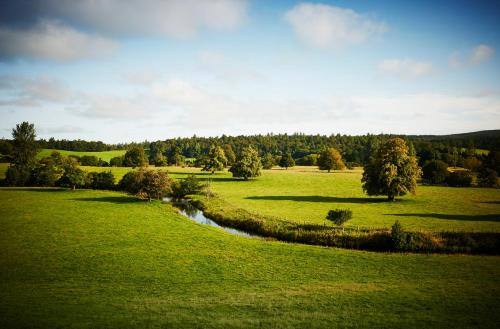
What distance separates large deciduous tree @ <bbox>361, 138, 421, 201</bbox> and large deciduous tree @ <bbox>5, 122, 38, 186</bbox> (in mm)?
85382

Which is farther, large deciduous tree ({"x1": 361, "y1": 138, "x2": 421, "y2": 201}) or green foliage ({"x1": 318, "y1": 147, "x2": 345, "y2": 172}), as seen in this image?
green foliage ({"x1": 318, "y1": 147, "x2": 345, "y2": 172})

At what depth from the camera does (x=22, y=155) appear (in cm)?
9081

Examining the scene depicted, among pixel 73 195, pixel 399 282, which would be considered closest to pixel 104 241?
pixel 399 282

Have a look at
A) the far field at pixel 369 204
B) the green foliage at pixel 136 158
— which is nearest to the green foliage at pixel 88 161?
the green foliage at pixel 136 158

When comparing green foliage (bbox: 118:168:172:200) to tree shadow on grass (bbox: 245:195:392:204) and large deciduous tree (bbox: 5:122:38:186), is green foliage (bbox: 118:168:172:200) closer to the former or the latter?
tree shadow on grass (bbox: 245:195:392:204)

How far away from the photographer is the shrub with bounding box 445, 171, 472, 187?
8112 cm

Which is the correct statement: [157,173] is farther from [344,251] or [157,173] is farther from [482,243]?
[482,243]

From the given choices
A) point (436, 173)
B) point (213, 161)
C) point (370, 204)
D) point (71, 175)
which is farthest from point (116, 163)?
point (436, 173)

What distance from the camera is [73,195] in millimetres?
64812

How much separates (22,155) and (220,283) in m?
96.6

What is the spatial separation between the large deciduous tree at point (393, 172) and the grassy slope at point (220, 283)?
101 feet

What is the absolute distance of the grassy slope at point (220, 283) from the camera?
663 inches

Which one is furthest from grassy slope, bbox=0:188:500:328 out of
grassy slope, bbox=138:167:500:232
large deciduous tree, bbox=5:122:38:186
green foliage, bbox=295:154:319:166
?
green foliage, bbox=295:154:319:166

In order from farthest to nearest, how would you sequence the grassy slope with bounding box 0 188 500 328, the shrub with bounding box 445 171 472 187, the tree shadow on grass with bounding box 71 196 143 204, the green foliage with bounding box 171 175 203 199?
the shrub with bounding box 445 171 472 187
the green foliage with bounding box 171 175 203 199
the tree shadow on grass with bounding box 71 196 143 204
the grassy slope with bounding box 0 188 500 328
